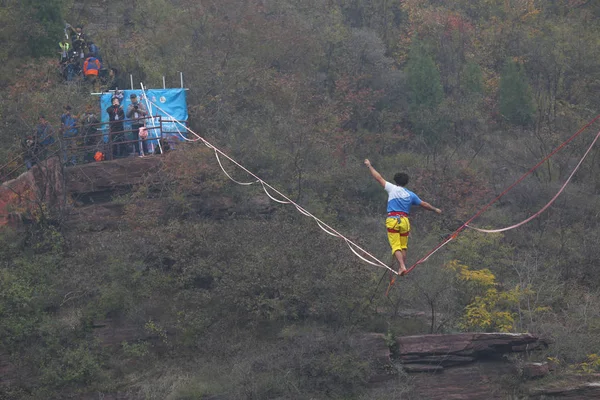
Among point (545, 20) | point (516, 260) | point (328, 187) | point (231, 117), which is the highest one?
point (545, 20)

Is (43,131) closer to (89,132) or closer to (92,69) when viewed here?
(89,132)

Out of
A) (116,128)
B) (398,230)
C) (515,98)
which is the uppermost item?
(515,98)

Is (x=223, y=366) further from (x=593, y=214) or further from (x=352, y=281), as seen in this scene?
(x=593, y=214)

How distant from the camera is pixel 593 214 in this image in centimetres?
2578

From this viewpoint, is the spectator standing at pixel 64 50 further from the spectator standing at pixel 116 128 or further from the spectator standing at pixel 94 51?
the spectator standing at pixel 116 128

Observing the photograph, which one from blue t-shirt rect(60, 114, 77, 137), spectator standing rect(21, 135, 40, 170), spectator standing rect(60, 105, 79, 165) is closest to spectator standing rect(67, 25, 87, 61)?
spectator standing rect(60, 105, 79, 165)

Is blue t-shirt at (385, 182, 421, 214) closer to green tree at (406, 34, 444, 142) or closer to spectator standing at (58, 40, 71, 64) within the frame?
green tree at (406, 34, 444, 142)

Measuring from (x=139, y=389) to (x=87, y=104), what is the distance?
29.6 feet

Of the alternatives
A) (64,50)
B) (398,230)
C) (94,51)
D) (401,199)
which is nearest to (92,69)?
(94,51)

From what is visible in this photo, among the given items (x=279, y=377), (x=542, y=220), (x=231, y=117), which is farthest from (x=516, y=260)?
(x=231, y=117)

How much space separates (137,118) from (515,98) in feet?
46.9

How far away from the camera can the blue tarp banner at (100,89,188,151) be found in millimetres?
24625

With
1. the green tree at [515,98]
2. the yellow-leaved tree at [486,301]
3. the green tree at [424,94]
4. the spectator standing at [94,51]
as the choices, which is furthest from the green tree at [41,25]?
the green tree at [515,98]

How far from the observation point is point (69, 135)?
24.0 metres
